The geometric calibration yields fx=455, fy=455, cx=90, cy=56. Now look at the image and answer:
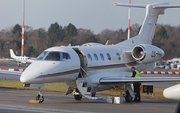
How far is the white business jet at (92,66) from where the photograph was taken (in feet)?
58.7

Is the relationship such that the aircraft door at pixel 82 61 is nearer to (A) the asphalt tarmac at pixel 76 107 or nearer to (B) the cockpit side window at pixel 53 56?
(B) the cockpit side window at pixel 53 56

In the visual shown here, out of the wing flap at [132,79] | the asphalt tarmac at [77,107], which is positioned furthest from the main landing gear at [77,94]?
the wing flap at [132,79]

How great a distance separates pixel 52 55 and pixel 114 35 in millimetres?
47824

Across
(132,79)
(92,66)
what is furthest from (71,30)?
(132,79)

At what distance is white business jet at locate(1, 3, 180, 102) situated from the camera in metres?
17.9

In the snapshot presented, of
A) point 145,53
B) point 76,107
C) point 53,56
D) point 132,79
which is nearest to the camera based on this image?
point 76,107

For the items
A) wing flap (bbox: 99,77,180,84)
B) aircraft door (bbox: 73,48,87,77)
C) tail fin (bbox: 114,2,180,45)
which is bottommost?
wing flap (bbox: 99,77,180,84)

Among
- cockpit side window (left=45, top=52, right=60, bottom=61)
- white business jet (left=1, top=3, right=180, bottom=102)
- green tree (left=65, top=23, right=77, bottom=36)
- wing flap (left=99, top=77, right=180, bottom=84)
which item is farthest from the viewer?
green tree (left=65, top=23, right=77, bottom=36)

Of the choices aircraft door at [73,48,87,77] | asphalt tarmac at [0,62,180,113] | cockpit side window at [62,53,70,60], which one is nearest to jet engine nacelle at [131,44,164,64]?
aircraft door at [73,48,87,77]

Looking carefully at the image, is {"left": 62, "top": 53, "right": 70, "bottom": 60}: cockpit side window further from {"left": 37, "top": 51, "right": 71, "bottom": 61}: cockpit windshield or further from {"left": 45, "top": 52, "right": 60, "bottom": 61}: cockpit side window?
{"left": 45, "top": 52, "right": 60, "bottom": 61}: cockpit side window

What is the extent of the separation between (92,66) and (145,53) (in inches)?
113

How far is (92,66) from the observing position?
66.2 feet

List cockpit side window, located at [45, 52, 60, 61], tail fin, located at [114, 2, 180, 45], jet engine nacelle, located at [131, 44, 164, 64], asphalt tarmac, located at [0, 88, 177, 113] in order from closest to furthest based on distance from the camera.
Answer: asphalt tarmac, located at [0, 88, 177, 113], cockpit side window, located at [45, 52, 60, 61], jet engine nacelle, located at [131, 44, 164, 64], tail fin, located at [114, 2, 180, 45]

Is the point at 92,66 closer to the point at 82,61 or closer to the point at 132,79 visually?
the point at 82,61
